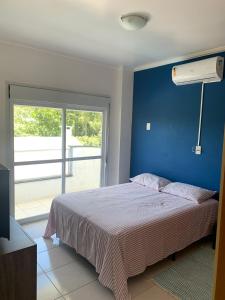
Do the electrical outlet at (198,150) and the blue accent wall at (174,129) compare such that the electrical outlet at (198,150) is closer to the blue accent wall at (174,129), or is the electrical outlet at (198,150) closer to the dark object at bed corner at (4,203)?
the blue accent wall at (174,129)

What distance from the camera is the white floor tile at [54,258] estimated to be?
238 cm

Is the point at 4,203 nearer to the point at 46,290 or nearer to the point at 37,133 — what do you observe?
the point at 46,290

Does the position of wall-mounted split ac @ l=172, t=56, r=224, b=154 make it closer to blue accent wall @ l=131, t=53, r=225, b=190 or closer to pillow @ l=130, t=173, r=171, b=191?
blue accent wall @ l=131, t=53, r=225, b=190

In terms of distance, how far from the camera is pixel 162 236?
2295mm

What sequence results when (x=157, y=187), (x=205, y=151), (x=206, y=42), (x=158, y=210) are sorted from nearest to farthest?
(x=158, y=210) < (x=206, y=42) < (x=205, y=151) < (x=157, y=187)

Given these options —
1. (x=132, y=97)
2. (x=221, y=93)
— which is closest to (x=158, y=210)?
(x=221, y=93)

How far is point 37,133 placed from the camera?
3352 mm

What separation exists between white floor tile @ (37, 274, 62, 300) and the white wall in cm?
156

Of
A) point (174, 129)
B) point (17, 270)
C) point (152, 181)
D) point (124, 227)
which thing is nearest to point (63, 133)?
point (152, 181)

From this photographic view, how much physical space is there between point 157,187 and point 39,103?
2074 millimetres

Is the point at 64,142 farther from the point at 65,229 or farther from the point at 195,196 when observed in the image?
the point at 195,196

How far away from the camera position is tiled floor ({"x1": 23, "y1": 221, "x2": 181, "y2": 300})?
200cm

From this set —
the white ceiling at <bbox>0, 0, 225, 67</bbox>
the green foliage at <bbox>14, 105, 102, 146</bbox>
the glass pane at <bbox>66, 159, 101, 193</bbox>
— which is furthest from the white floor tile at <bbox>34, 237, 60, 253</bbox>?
the white ceiling at <bbox>0, 0, 225, 67</bbox>

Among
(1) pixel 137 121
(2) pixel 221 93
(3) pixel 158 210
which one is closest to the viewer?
(3) pixel 158 210
